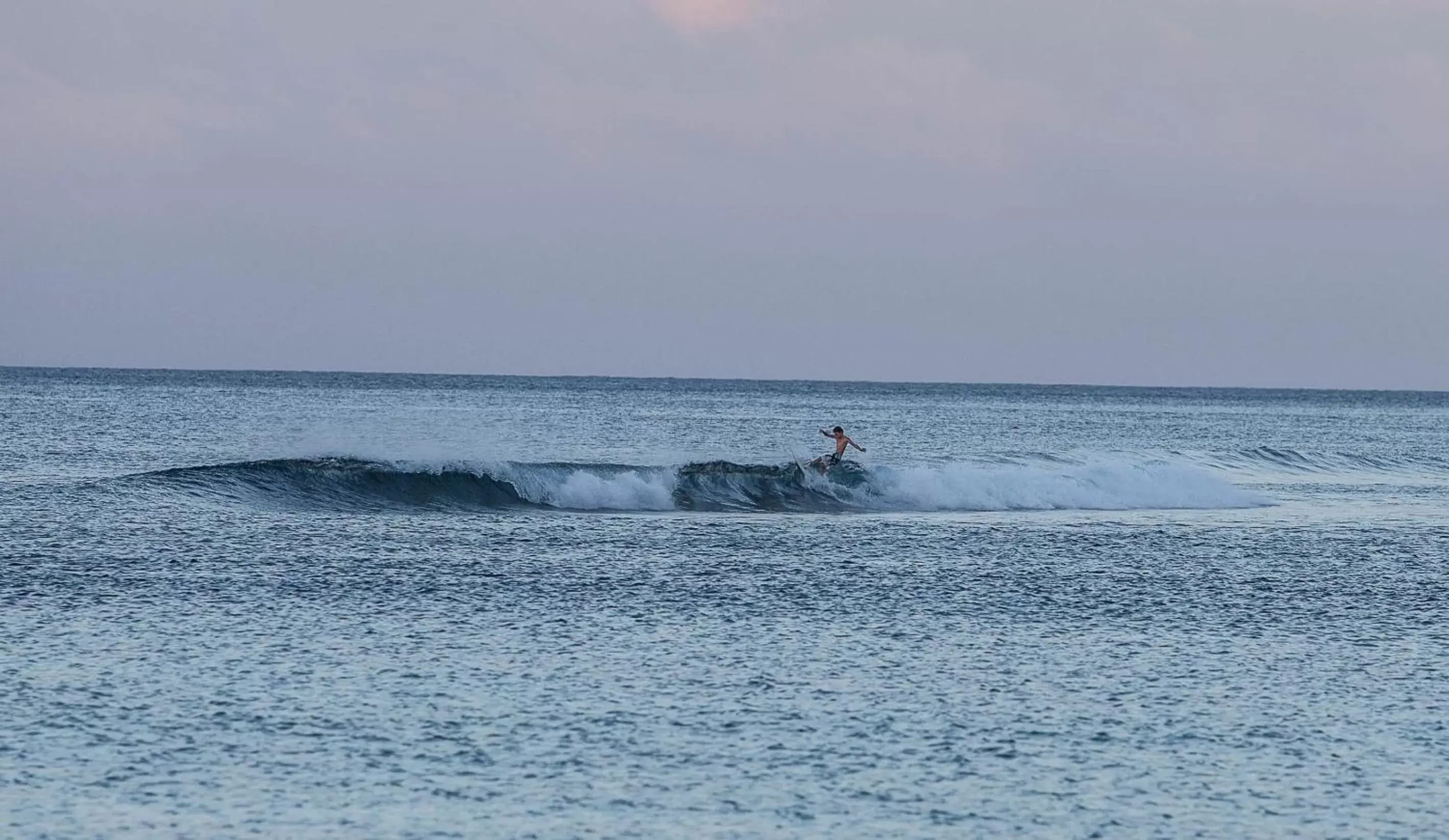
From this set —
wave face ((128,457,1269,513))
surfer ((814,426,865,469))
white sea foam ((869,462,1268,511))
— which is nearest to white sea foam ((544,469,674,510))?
wave face ((128,457,1269,513))

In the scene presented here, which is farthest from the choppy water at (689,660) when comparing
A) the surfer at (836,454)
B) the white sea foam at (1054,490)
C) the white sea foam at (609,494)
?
the surfer at (836,454)

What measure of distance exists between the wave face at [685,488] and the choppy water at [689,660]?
8.4 inches

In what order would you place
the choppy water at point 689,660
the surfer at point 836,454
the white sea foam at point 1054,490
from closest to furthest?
1. the choppy water at point 689,660
2. the white sea foam at point 1054,490
3. the surfer at point 836,454

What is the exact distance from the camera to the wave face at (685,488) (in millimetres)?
33531

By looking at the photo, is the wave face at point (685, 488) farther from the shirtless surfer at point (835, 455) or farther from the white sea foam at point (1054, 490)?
the shirtless surfer at point (835, 455)

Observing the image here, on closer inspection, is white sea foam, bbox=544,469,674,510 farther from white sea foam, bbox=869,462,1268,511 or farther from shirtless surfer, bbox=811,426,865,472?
white sea foam, bbox=869,462,1268,511

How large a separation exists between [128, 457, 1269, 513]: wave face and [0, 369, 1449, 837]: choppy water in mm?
214

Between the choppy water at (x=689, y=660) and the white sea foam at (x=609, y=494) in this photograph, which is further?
the white sea foam at (x=609, y=494)

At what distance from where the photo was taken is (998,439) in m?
72.4

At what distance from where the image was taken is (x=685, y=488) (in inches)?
1457

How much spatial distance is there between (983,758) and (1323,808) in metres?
2.46

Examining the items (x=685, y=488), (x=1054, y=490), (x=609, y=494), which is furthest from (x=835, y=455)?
(x=609, y=494)

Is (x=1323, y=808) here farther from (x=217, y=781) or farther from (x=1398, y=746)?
(x=217, y=781)

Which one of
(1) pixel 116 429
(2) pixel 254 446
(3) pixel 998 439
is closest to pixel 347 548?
(2) pixel 254 446
